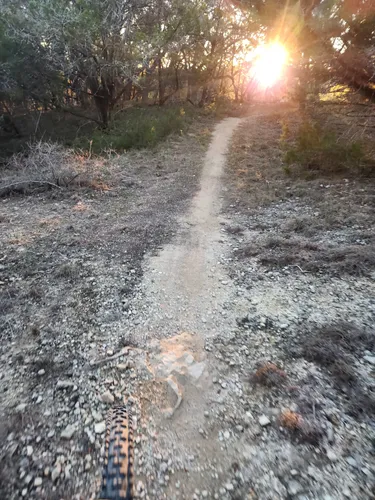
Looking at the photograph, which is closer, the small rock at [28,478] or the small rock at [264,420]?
the small rock at [28,478]

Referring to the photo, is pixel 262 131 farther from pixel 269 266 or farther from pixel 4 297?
pixel 4 297

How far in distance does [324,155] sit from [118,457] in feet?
25.5

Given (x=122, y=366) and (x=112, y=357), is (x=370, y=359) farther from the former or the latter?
(x=112, y=357)

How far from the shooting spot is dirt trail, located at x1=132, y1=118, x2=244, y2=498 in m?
2.21

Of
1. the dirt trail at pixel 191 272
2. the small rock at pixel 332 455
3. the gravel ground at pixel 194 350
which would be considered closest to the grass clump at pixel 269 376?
the gravel ground at pixel 194 350

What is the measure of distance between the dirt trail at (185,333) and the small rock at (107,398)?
317 mm

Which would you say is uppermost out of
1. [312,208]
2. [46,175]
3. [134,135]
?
[134,135]

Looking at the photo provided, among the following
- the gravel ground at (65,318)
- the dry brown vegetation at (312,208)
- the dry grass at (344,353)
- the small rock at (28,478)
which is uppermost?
the dry brown vegetation at (312,208)

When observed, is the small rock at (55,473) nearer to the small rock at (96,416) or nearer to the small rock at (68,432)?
the small rock at (68,432)

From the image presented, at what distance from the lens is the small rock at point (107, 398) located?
2488 mm

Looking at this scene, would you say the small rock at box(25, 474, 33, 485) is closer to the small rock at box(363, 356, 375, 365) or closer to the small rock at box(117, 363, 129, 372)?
the small rock at box(117, 363, 129, 372)

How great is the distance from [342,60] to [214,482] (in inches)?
310

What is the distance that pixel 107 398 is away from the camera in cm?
250

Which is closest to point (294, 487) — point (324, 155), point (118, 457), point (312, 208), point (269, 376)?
point (269, 376)
